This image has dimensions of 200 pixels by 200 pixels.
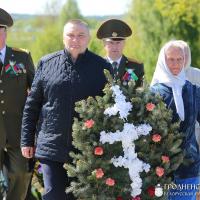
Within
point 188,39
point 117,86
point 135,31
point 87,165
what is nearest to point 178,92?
point 117,86

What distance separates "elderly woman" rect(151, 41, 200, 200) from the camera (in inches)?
205

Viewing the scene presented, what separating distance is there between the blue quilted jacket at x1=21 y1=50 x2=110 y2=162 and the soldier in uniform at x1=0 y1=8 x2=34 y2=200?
0.84 meters

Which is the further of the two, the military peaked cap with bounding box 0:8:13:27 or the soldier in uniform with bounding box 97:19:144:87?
the soldier in uniform with bounding box 97:19:144:87

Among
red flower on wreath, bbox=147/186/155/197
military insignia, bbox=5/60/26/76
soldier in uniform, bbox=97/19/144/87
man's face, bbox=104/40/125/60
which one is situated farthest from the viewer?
man's face, bbox=104/40/125/60

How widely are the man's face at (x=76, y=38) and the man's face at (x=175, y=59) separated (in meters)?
0.71

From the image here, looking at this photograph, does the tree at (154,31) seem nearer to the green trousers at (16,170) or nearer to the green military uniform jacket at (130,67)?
the green military uniform jacket at (130,67)

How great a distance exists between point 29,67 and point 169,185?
81.2 inches

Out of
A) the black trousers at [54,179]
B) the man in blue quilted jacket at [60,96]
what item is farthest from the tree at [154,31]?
the black trousers at [54,179]

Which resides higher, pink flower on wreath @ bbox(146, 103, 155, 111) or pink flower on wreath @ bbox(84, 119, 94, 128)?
pink flower on wreath @ bbox(146, 103, 155, 111)

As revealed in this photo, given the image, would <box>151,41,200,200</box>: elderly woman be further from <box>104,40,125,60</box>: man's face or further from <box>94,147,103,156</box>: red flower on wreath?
<box>104,40,125,60</box>: man's face

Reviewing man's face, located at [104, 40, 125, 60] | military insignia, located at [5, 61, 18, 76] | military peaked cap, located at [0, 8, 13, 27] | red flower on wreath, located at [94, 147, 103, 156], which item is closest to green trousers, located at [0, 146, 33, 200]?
military insignia, located at [5, 61, 18, 76]

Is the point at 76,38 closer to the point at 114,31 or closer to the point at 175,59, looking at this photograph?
the point at 175,59

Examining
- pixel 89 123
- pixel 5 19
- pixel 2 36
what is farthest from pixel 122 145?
pixel 5 19

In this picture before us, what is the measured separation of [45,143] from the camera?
204 inches
